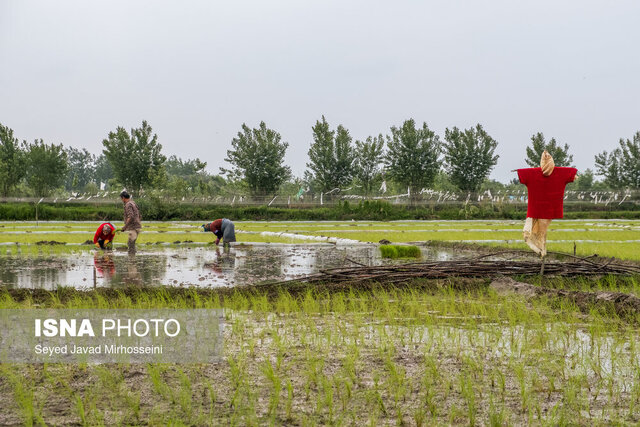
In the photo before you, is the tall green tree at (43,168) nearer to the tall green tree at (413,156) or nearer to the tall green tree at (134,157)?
the tall green tree at (134,157)

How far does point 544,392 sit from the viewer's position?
4375 mm

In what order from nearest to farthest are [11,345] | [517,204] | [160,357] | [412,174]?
[160,357] < [11,345] < [517,204] < [412,174]

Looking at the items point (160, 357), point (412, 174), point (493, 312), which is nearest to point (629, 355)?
point (493, 312)

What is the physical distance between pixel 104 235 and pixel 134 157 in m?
36.1

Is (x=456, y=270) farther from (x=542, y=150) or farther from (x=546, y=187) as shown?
(x=542, y=150)

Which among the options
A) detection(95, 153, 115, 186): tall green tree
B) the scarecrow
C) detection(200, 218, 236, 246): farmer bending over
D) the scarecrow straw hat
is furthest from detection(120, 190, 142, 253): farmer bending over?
detection(95, 153, 115, 186): tall green tree

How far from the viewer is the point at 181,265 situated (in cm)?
1250

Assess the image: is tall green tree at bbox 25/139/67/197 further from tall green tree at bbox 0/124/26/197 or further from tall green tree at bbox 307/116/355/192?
tall green tree at bbox 307/116/355/192

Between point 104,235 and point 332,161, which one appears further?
point 332,161

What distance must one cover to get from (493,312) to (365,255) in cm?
779

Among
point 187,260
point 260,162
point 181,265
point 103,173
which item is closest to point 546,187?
point 181,265

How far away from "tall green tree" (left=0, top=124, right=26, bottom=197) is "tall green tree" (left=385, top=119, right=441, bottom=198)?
30.2 m

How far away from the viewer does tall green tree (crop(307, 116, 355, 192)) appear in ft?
174

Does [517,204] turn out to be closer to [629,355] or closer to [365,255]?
[365,255]
